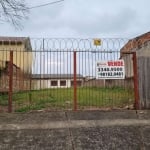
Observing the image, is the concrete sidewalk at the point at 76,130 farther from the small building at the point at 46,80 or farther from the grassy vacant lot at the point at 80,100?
the small building at the point at 46,80

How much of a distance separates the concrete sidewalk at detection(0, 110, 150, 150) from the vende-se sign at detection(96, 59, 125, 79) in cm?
113

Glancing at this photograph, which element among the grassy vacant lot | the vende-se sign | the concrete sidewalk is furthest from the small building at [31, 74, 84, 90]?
the concrete sidewalk

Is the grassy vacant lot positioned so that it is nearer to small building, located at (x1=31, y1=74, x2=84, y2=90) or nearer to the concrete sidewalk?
small building, located at (x1=31, y1=74, x2=84, y2=90)

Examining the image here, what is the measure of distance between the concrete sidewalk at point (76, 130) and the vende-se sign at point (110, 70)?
1130 mm

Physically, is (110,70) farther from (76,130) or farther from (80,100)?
(76,130)

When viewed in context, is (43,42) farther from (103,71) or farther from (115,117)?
(115,117)

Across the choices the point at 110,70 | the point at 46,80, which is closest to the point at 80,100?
the point at 46,80

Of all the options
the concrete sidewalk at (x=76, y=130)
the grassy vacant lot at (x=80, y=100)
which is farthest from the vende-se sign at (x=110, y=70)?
the concrete sidewalk at (x=76, y=130)

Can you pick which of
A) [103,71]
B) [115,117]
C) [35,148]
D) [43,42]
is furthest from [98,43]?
[35,148]

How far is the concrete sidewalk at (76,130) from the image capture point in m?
7.34

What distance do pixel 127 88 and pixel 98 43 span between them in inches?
69.9

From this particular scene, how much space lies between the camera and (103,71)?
382 inches

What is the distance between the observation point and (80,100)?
11.3 m

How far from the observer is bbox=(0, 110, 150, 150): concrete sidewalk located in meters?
7.34
